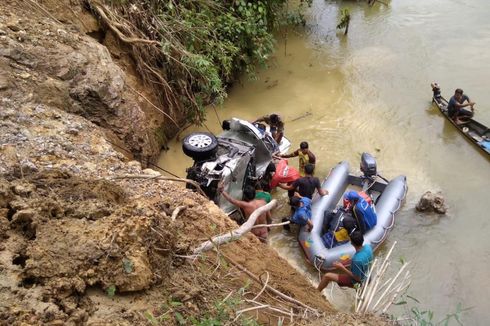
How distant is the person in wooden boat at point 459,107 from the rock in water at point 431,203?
2906 mm

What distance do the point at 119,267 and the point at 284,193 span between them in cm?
544

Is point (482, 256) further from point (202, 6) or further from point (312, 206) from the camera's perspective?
point (202, 6)

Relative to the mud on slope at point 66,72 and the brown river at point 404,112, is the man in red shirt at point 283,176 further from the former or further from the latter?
the mud on slope at point 66,72

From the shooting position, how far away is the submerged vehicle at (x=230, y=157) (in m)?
6.33

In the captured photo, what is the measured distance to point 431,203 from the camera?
758 centimetres

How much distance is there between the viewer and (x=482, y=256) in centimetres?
700

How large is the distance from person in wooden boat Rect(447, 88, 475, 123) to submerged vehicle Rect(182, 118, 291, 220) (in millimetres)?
4237

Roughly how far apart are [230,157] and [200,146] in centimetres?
54

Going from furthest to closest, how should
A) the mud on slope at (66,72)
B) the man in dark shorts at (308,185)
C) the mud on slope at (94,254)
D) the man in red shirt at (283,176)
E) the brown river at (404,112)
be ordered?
the man in red shirt at (283,176), the man in dark shorts at (308,185), the brown river at (404,112), the mud on slope at (66,72), the mud on slope at (94,254)

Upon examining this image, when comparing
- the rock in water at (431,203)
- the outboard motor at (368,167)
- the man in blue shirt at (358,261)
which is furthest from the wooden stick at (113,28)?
the rock in water at (431,203)

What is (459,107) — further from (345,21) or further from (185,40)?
(185,40)

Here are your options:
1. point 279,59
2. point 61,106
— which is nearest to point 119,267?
point 61,106

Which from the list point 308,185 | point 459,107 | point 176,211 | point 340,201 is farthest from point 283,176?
point 459,107

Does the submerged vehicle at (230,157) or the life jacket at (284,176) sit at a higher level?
the submerged vehicle at (230,157)
